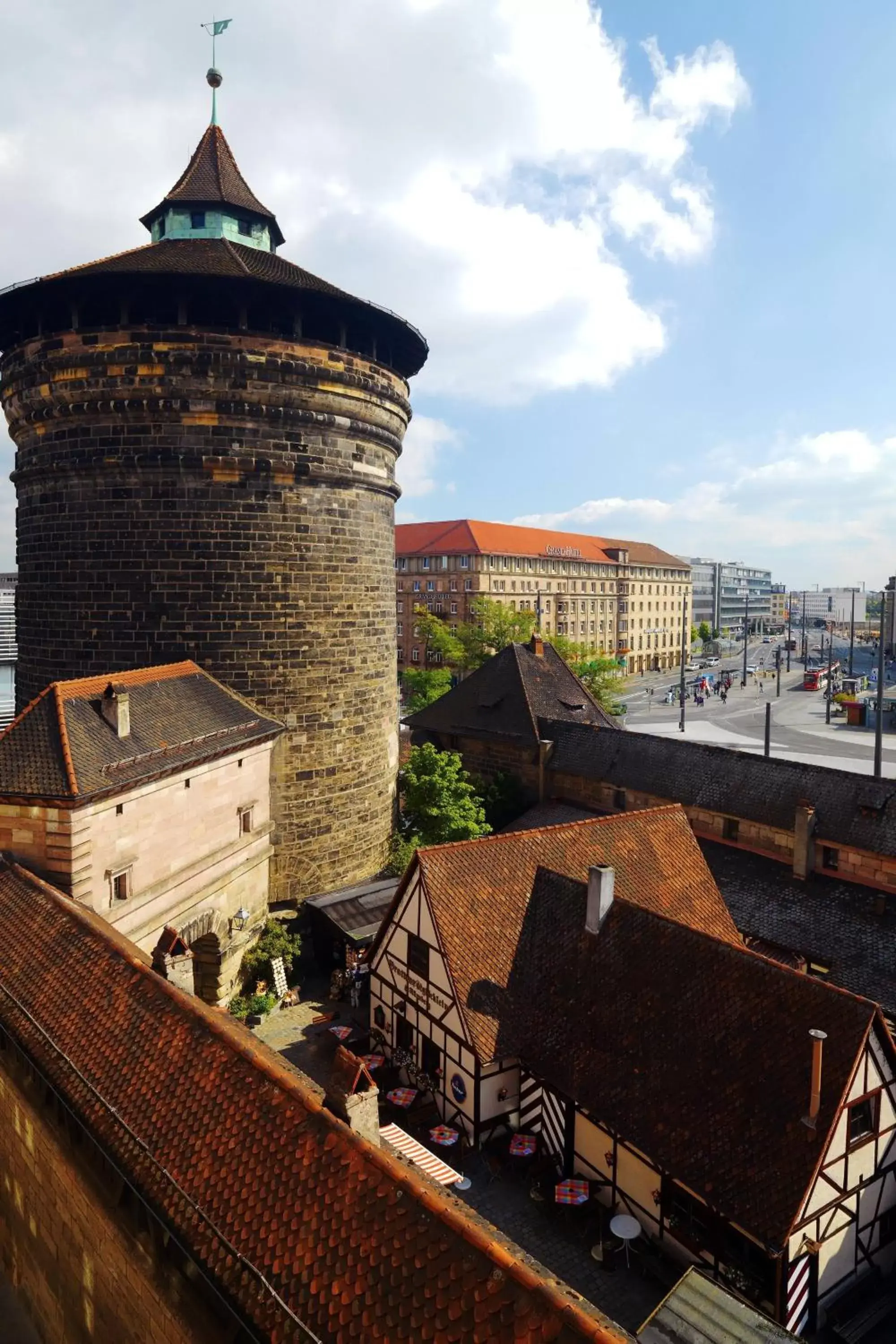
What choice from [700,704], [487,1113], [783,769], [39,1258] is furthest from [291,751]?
[700,704]

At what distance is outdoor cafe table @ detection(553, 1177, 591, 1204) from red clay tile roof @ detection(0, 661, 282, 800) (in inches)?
411

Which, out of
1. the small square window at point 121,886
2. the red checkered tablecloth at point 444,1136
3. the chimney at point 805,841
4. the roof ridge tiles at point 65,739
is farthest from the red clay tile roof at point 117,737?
the chimney at point 805,841

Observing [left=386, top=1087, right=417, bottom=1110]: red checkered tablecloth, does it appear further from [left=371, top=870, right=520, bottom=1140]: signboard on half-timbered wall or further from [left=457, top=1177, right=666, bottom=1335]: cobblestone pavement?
[left=457, top=1177, right=666, bottom=1335]: cobblestone pavement

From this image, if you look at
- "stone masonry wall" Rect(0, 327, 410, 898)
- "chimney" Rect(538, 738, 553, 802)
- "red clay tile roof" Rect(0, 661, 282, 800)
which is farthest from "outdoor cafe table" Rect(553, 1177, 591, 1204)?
"chimney" Rect(538, 738, 553, 802)

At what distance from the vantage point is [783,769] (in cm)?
2250

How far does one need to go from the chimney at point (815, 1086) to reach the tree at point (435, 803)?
13.6 metres

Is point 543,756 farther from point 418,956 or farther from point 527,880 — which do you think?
point 418,956

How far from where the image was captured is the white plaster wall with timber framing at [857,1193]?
11.7 metres

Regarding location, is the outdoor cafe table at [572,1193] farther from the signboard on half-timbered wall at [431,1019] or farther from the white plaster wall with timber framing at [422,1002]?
the white plaster wall with timber framing at [422,1002]

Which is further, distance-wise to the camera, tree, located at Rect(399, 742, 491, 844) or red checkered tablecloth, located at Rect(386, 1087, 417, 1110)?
tree, located at Rect(399, 742, 491, 844)

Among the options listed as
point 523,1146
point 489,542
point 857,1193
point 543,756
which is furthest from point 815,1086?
point 489,542

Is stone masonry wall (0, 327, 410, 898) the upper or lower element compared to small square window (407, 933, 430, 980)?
upper

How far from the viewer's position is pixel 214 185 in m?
23.0

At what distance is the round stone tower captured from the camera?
62.0ft
